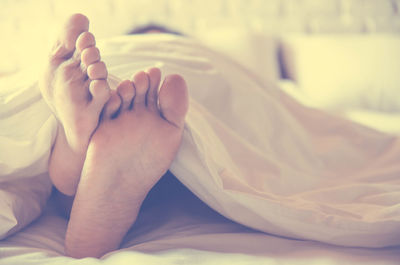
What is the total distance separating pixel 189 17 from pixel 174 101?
1.53 metres

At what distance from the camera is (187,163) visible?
0.57m

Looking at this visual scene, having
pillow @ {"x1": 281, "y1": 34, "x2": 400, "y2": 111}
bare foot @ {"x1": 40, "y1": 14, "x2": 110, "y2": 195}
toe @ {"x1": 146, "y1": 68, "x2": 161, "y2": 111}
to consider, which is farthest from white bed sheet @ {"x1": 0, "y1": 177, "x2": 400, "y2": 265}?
pillow @ {"x1": 281, "y1": 34, "x2": 400, "y2": 111}

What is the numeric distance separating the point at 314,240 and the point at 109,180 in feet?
1.03

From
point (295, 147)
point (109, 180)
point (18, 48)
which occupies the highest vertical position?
point (109, 180)

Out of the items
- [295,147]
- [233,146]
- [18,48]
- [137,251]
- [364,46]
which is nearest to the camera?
[137,251]

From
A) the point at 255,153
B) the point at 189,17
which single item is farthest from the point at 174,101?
the point at 189,17

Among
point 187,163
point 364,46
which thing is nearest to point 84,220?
point 187,163

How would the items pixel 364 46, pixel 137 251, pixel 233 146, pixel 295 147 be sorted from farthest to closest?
pixel 364 46 < pixel 295 147 < pixel 233 146 < pixel 137 251

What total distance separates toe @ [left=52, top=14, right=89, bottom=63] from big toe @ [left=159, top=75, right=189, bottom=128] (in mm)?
156

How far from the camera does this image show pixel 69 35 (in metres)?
0.57

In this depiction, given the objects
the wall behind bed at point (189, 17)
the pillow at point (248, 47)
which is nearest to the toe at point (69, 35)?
the pillow at point (248, 47)

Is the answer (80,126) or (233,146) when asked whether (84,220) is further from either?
(233,146)

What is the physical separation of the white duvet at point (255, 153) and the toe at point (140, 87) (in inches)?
3.3

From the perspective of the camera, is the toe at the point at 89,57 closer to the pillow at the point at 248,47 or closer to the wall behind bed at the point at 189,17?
the pillow at the point at 248,47
